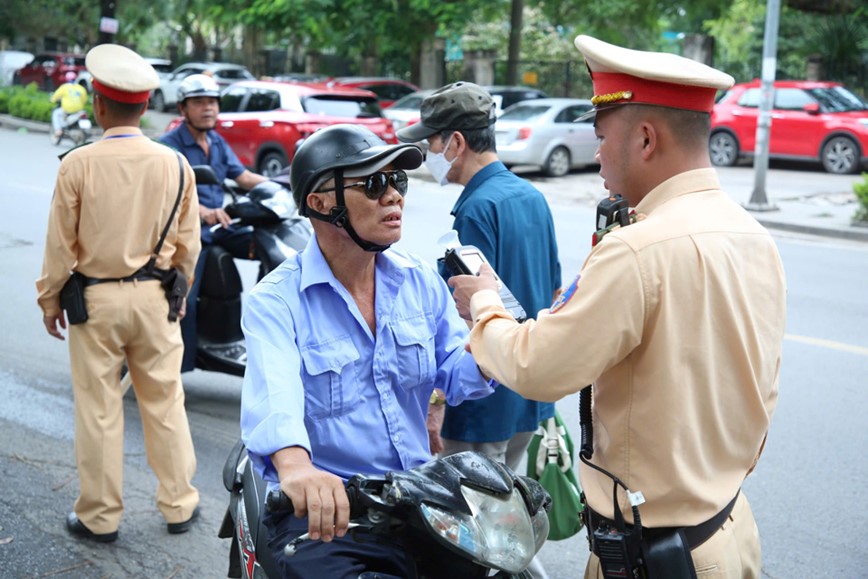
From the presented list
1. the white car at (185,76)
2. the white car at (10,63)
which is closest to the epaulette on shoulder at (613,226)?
the white car at (185,76)

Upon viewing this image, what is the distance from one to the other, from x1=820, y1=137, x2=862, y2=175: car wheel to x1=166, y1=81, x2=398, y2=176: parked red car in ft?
27.3

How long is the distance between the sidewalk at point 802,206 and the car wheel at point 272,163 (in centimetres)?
297

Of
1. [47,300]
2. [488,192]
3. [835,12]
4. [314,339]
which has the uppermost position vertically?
[835,12]

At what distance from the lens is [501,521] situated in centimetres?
231

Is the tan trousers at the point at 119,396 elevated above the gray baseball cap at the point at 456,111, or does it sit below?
below

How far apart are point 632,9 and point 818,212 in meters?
12.4

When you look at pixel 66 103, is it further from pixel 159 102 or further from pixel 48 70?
pixel 48 70

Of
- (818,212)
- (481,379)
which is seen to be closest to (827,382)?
(481,379)

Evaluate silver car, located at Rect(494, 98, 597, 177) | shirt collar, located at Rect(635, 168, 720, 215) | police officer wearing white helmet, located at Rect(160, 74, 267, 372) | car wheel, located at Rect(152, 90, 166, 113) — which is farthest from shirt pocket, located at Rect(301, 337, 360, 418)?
car wheel, located at Rect(152, 90, 166, 113)

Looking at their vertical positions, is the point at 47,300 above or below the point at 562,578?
above

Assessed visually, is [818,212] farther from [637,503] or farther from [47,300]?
[637,503]

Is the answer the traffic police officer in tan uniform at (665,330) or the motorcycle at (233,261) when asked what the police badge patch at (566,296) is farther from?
the motorcycle at (233,261)

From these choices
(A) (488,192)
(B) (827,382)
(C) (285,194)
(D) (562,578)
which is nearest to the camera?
(A) (488,192)

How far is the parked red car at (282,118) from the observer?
55.1 feet
